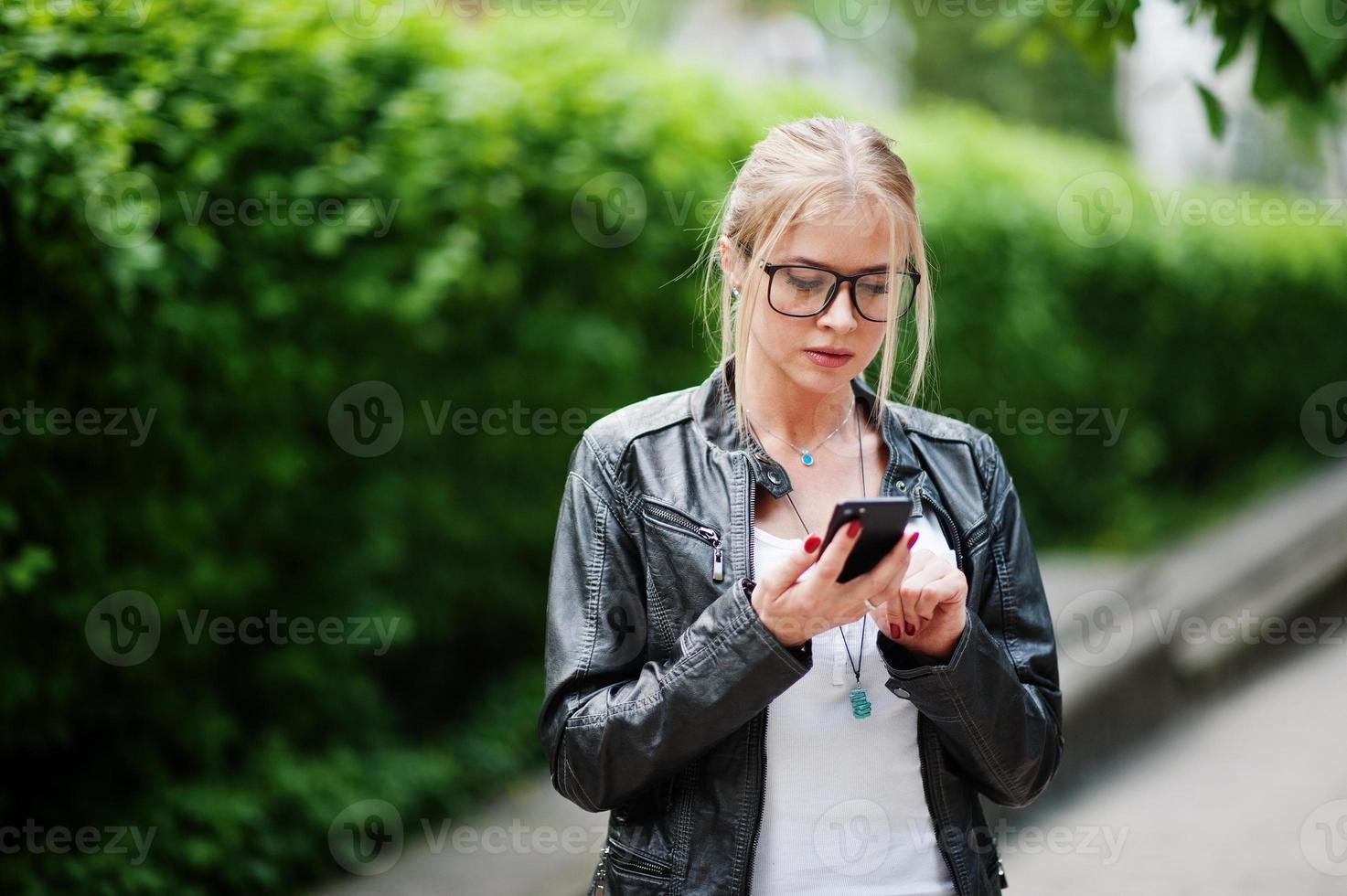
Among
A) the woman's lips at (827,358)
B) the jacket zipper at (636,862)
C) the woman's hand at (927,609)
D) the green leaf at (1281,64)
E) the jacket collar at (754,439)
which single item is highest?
the green leaf at (1281,64)

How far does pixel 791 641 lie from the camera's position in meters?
1.86

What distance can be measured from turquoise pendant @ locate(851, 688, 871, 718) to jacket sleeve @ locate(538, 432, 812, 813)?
0.19 meters

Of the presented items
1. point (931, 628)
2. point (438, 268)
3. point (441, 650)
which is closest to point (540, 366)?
point (438, 268)

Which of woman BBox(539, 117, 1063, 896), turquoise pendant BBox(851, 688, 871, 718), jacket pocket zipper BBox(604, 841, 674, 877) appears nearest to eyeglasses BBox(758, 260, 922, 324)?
woman BBox(539, 117, 1063, 896)

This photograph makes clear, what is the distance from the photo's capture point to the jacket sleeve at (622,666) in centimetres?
187

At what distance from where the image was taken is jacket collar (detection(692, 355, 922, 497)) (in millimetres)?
2131

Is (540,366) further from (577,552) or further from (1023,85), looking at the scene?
(1023,85)

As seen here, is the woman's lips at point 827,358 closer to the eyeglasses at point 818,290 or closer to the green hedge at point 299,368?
the eyeglasses at point 818,290

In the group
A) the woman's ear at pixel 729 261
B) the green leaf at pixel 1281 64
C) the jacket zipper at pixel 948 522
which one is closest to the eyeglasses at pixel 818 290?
the woman's ear at pixel 729 261

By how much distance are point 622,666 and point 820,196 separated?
2.70 feet

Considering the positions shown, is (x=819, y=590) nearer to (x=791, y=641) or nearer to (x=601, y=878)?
(x=791, y=641)

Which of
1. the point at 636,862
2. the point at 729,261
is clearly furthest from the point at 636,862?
the point at 729,261

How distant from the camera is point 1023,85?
1080 inches

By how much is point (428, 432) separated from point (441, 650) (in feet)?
3.87
